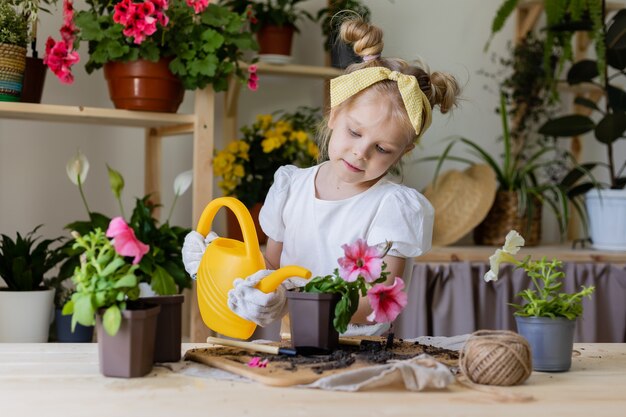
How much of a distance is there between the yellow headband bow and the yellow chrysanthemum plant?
1.15 metres

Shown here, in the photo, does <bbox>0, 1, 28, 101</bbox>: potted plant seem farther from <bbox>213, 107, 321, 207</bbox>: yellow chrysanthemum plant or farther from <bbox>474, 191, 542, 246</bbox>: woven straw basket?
<bbox>474, 191, 542, 246</bbox>: woven straw basket

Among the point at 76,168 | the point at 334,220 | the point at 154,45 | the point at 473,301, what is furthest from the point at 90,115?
the point at 473,301

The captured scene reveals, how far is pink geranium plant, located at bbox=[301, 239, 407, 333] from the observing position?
114 centimetres

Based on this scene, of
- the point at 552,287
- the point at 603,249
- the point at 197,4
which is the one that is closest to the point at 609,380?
the point at 552,287

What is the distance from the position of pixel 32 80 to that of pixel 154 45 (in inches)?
14.5

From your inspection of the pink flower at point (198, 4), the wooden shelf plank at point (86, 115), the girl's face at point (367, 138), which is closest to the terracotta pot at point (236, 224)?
the wooden shelf plank at point (86, 115)

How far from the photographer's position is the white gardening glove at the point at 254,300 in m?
1.18

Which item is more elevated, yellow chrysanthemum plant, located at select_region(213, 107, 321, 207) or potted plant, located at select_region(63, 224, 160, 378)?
yellow chrysanthemum plant, located at select_region(213, 107, 321, 207)

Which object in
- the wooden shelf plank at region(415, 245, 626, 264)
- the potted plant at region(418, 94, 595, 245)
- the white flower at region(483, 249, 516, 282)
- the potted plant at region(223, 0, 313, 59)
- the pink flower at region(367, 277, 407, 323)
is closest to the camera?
the pink flower at region(367, 277, 407, 323)

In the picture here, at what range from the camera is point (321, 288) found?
45.8 inches

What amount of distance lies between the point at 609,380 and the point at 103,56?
65.4 inches

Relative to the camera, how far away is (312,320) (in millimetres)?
1163

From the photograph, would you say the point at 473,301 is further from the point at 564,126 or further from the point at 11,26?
the point at 11,26

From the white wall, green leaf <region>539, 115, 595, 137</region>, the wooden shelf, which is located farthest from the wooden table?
green leaf <region>539, 115, 595, 137</region>
